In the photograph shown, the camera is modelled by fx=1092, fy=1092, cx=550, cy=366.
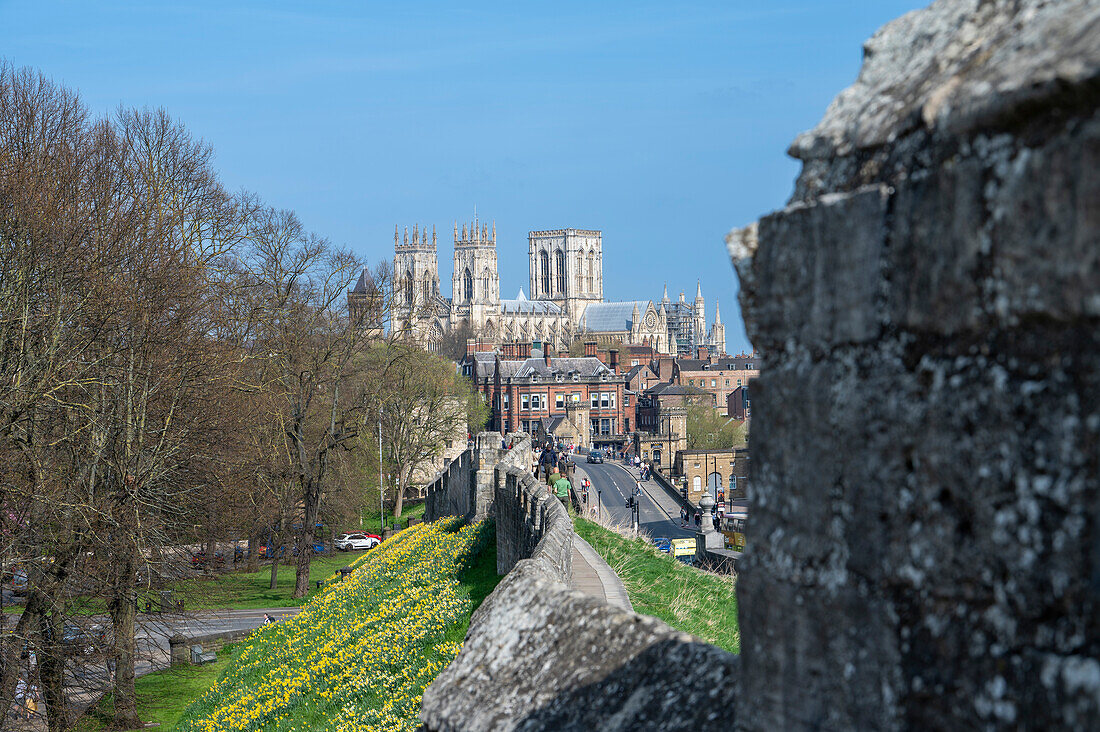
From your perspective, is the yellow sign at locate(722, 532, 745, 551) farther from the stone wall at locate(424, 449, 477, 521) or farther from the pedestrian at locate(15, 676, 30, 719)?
the pedestrian at locate(15, 676, 30, 719)

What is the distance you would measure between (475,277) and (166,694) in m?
169

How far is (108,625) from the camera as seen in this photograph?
22.6 m

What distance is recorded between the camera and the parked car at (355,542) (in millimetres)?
48875

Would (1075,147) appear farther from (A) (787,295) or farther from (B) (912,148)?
(A) (787,295)

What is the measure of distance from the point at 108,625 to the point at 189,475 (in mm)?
3525

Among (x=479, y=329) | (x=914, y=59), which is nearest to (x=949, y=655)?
(x=914, y=59)

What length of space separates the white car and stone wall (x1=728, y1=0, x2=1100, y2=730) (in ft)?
157

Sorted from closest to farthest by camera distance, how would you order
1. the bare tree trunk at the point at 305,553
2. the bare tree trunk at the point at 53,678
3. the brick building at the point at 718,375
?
the bare tree trunk at the point at 53,678
the bare tree trunk at the point at 305,553
the brick building at the point at 718,375

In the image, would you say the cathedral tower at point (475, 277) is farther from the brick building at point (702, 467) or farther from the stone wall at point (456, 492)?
the stone wall at point (456, 492)

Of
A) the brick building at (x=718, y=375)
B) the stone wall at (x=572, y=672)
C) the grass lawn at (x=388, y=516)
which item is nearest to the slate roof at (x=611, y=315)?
the brick building at (x=718, y=375)

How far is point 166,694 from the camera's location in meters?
24.0

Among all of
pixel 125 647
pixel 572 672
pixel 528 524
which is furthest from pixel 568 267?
pixel 572 672

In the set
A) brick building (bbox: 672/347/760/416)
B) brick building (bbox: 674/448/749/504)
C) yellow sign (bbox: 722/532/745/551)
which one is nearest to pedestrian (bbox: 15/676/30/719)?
yellow sign (bbox: 722/532/745/551)

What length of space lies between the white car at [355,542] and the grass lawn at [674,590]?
33.7 m
